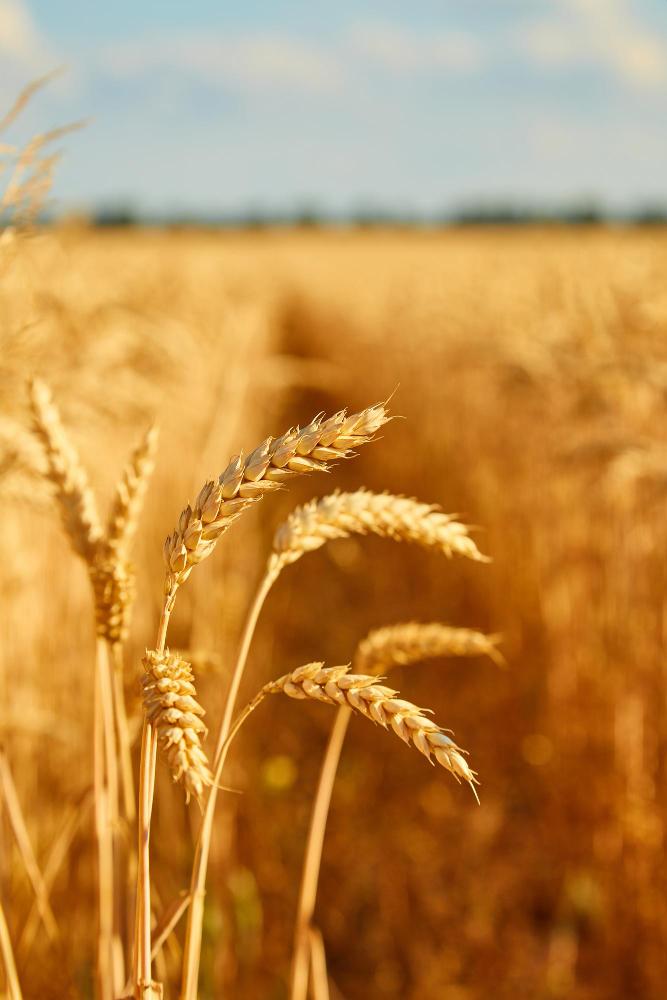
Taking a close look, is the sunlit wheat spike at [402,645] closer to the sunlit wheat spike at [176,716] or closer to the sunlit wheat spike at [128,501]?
the sunlit wheat spike at [128,501]

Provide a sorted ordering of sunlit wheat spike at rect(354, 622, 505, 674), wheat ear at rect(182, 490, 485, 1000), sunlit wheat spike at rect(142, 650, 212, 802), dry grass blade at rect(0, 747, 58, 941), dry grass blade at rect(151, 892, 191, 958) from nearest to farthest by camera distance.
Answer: sunlit wheat spike at rect(142, 650, 212, 802) → wheat ear at rect(182, 490, 485, 1000) → dry grass blade at rect(151, 892, 191, 958) → dry grass blade at rect(0, 747, 58, 941) → sunlit wheat spike at rect(354, 622, 505, 674)

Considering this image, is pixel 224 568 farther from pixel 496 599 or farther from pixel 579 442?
pixel 579 442

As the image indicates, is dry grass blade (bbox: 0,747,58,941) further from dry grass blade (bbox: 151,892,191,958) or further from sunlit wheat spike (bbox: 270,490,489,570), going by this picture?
sunlit wheat spike (bbox: 270,490,489,570)

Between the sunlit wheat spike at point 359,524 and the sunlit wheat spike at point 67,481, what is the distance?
0.78 ft

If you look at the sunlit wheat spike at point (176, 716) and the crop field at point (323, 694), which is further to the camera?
the crop field at point (323, 694)

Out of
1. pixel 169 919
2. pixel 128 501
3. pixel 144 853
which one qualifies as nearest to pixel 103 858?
pixel 169 919

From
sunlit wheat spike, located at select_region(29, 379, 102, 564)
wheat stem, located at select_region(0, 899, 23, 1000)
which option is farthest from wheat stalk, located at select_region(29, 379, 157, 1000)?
wheat stem, located at select_region(0, 899, 23, 1000)

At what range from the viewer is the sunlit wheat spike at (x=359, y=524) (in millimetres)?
829

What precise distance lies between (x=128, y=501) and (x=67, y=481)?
0.10m

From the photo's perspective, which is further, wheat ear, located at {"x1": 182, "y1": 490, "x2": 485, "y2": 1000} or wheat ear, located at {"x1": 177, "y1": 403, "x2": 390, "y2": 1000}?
wheat ear, located at {"x1": 182, "y1": 490, "x2": 485, "y2": 1000}

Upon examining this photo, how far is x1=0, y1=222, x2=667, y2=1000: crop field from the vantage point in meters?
0.92

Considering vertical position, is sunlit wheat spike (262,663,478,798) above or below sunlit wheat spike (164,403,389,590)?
below

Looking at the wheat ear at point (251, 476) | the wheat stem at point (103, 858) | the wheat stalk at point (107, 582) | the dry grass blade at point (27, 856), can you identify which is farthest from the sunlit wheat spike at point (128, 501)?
the dry grass blade at point (27, 856)

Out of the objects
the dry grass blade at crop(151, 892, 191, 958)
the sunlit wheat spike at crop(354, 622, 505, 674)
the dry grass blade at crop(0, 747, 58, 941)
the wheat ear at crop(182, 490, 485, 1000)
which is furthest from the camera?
the sunlit wheat spike at crop(354, 622, 505, 674)
